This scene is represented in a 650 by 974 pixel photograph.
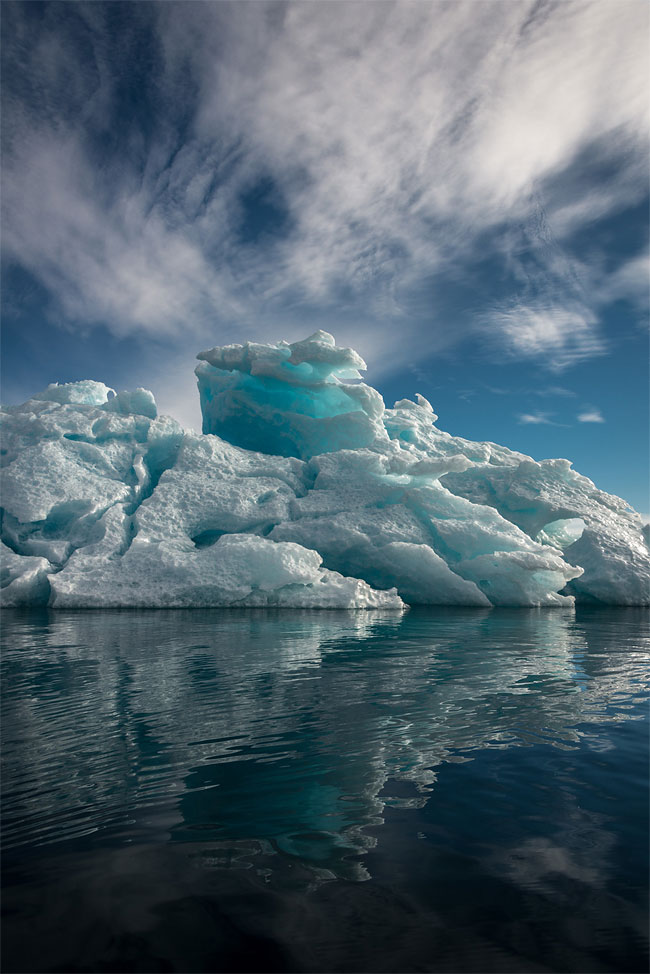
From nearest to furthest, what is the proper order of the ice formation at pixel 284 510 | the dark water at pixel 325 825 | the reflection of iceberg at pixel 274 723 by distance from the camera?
1. the dark water at pixel 325 825
2. the reflection of iceberg at pixel 274 723
3. the ice formation at pixel 284 510

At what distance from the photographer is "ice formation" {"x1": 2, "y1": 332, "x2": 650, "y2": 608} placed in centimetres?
1781

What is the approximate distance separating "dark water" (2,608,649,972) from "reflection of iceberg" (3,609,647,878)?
0.07 feet

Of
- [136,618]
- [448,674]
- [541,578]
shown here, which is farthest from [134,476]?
[448,674]

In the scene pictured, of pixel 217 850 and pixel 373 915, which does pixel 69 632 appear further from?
pixel 373 915

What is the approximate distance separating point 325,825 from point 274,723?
6.17ft

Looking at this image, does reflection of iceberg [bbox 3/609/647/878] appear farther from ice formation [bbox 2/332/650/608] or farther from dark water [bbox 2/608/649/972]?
ice formation [bbox 2/332/650/608]

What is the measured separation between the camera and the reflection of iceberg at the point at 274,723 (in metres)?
2.85

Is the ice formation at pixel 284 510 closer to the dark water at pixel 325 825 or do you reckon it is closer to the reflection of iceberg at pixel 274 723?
the reflection of iceberg at pixel 274 723

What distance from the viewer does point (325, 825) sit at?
274 cm

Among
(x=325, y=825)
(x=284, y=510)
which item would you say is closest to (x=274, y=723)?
(x=325, y=825)

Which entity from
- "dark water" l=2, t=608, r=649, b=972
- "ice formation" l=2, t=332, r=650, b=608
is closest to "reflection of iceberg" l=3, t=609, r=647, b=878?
"dark water" l=2, t=608, r=649, b=972

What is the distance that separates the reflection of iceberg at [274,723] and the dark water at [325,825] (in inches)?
0.8

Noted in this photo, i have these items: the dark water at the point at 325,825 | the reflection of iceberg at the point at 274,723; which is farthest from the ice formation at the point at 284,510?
the dark water at the point at 325,825

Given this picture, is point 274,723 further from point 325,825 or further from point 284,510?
point 284,510
